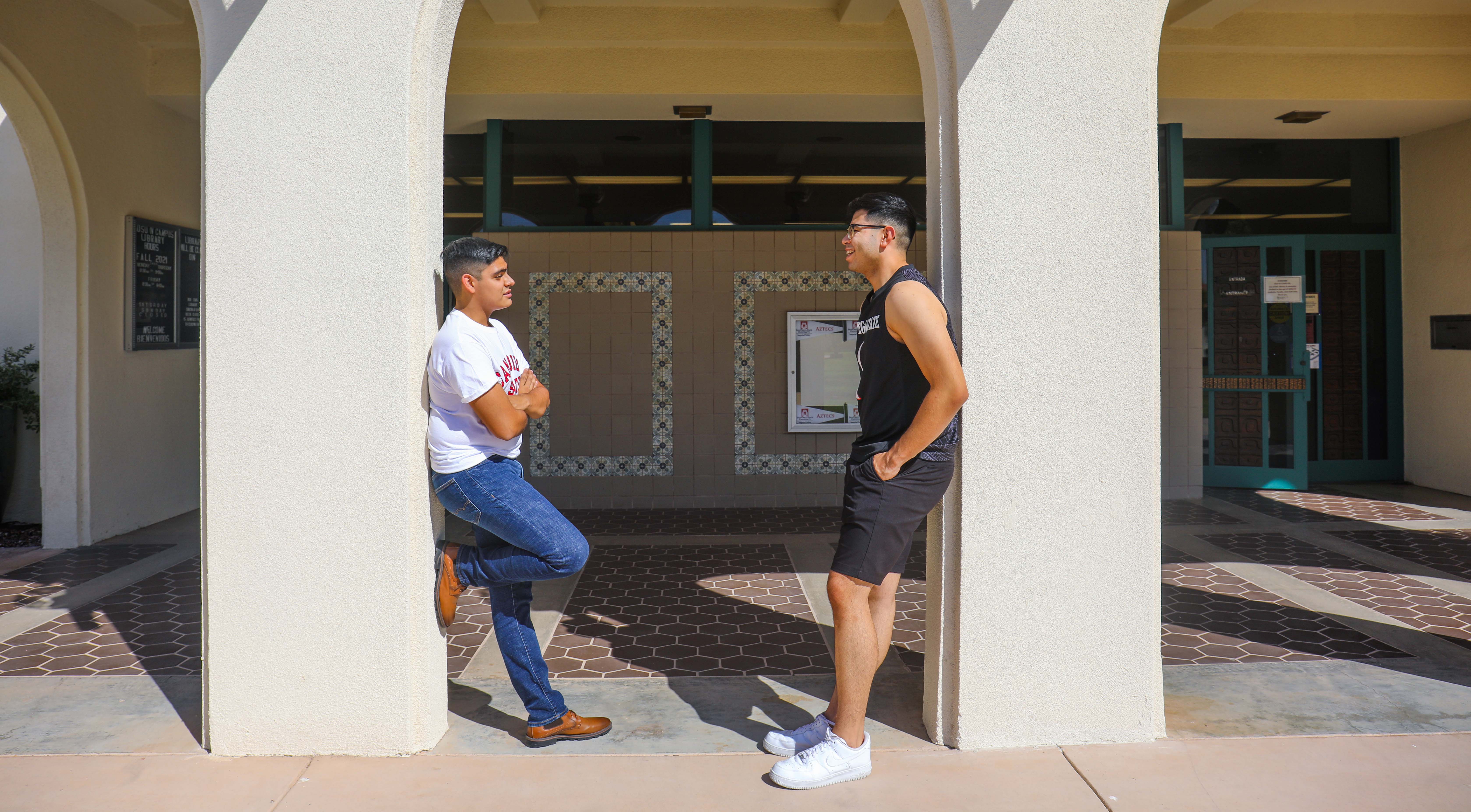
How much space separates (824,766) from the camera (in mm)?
2912

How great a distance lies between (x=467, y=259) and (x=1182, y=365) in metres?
7.05

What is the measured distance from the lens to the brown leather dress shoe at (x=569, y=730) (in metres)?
3.21

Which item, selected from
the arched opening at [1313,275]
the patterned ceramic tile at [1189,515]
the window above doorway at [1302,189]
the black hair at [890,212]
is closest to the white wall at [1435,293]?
the arched opening at [1313,275]

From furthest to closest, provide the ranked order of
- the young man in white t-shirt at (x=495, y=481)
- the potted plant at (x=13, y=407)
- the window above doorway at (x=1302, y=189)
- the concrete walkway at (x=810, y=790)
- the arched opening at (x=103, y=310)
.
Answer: the window above doorway at (x=1302, y=189), the potted plant at (x=13, y=407), the arched opening at (x=103, y=310), the young man in white t-shirt at (x=495, y=481), the concrete walkway at (x=810, y=790)

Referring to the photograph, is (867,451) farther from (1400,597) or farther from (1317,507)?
(1317,507)

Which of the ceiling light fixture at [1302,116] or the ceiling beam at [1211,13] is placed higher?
the ceiling beam at [1211,13]

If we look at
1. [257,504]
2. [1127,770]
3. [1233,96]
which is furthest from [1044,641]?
[1233,96]

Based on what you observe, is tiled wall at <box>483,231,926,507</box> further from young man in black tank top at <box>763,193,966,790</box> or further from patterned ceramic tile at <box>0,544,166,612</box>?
young man in black tank top at <box>763,193,966,790</box>

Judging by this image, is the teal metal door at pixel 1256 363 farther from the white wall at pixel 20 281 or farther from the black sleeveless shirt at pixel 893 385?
the white wall at pixel 20 281

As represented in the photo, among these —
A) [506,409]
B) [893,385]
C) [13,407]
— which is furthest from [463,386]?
[13,407]

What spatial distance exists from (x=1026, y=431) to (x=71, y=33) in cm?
686

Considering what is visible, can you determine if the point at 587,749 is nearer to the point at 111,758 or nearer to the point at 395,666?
the point at 395,666

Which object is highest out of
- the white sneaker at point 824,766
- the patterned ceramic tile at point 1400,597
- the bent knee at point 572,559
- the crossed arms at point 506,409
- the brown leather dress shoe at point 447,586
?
the crossed arms at point 506,409

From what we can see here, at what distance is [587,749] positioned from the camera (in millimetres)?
3189
